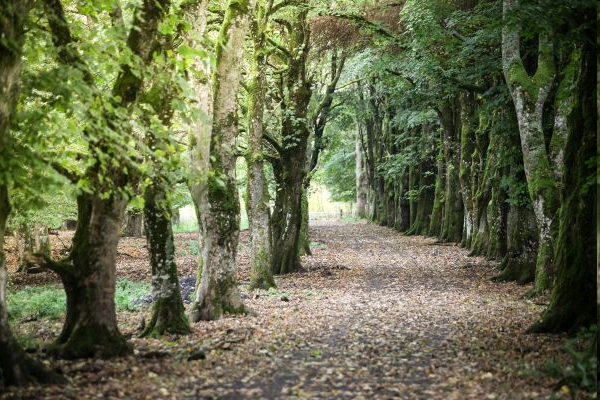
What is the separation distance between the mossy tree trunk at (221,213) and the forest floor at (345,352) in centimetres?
54

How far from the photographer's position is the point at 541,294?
13.3m

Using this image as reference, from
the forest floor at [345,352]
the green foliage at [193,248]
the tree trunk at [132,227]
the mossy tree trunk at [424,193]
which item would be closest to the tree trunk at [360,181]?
the mossy tree trunk at [424,193]

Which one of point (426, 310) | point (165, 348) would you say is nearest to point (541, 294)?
point (426, 310)

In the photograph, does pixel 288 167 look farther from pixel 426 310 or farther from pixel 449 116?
pixel 449 116

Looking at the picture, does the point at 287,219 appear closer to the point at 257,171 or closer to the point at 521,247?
the point at 257,171

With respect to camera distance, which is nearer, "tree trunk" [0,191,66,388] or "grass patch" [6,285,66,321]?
"tree trunk" [0,191,66,388]

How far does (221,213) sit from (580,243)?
20.6 feet

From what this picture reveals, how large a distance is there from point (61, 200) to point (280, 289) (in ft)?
21.4

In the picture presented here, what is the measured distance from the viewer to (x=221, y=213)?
11484mm

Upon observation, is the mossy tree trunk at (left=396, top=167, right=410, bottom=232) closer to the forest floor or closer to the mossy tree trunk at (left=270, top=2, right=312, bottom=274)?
the mossy tree trunk at (left=270, top=2, right=312, bottom=274)

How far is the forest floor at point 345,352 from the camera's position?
675 cm

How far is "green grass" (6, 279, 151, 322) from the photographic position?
12.9 metres

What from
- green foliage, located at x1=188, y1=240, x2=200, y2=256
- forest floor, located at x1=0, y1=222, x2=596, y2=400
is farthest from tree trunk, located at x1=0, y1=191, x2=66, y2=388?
green foliage, located at x1=188, y1=240, x2=200, y2=256

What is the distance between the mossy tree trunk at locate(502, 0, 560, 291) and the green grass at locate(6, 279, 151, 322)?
9.21 m
